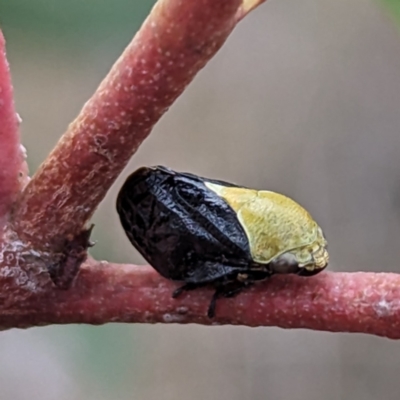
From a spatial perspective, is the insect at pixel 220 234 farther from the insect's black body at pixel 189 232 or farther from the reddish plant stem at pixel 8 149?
the reddish plant stem at pixel 8 149

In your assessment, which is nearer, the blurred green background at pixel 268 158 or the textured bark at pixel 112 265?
the textured bark at pixel 112 265

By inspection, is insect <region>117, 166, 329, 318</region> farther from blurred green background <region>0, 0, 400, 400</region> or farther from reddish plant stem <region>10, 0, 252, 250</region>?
blurred green background <region>0, 0, 400, 400</region>

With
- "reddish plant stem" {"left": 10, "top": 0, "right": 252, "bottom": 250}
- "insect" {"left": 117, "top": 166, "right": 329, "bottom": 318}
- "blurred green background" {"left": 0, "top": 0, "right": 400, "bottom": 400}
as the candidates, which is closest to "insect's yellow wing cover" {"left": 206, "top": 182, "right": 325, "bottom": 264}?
"insect" {"left": 117, "top": 166, "right": 329, "bottom": 318}

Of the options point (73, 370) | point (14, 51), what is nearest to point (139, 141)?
point (14, 51)

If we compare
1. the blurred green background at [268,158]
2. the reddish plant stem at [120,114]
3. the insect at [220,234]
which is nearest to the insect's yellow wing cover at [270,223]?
the insect at [220,234]

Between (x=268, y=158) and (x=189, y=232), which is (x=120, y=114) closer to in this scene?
(x=189, y=232)

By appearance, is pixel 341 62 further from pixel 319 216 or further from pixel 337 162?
pixel 319 216
